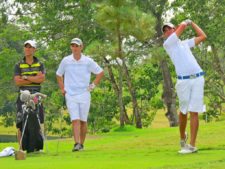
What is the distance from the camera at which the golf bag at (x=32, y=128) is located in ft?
32.7

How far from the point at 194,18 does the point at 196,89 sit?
72.3ft

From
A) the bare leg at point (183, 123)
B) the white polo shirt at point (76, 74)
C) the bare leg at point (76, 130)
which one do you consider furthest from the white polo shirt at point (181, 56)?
the bare leg at point (76, 130)

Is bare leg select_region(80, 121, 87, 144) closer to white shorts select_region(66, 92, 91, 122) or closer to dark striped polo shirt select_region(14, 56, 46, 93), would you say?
white shorts select_region(66, 92, 91, 122)

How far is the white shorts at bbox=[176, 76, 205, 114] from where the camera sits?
8.63m

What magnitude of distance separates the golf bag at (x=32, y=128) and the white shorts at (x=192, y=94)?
252cm

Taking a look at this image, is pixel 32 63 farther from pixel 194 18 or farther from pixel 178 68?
pixel 194 18

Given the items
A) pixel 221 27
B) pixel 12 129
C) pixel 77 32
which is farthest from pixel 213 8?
pixel 12 129

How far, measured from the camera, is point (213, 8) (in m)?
31.2

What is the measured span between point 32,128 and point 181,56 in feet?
9.32

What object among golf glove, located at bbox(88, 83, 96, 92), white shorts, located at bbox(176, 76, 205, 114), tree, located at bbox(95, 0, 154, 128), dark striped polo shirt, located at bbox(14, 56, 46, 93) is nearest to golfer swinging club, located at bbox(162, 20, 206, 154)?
white shorts, located at bbox(176, 76, 205, 114)

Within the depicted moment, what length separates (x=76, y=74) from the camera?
10.6 m

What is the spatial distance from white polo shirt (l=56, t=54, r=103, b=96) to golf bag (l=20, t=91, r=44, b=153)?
2.34 feet

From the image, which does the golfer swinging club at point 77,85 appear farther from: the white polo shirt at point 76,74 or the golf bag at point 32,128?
the golf bag at point 32,128

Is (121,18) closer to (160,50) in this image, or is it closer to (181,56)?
(160,50)
